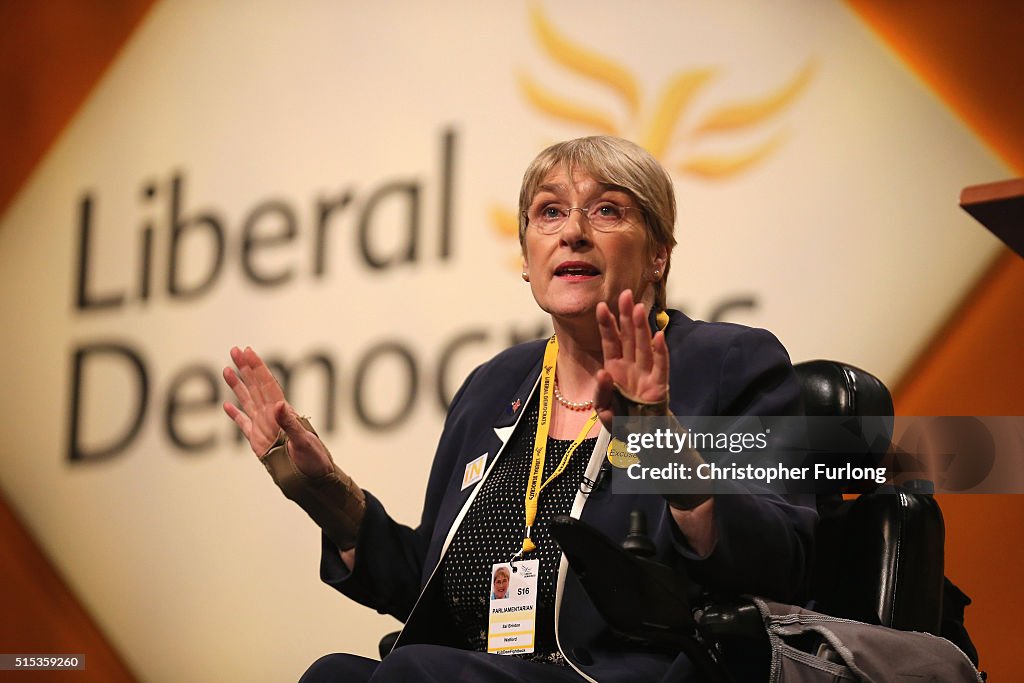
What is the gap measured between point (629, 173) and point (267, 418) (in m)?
0.79

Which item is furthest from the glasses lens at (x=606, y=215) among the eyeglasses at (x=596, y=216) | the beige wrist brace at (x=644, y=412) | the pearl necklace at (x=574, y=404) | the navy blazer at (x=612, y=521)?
the beige wrist brace at (x=644, y=412)

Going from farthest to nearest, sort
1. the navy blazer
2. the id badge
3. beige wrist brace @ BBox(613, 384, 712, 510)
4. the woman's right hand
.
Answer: the woman's right hand, the id badge, the navy blazer, beige wrist brace @ BBox(613, 384, 712, 510)

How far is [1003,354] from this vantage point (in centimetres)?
282

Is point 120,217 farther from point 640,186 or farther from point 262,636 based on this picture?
point 640,186

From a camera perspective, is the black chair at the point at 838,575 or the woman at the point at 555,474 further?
the woman at the point at 555,474

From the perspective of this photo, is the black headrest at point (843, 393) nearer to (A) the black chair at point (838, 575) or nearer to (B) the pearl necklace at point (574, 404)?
(A) the black chair at point (838, 575)

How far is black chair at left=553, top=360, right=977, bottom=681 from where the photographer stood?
5.16 ft

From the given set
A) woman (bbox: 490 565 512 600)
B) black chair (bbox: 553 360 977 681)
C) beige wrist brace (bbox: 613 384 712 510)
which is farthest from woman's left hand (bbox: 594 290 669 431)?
woman (bbox: 490 565 512 600)

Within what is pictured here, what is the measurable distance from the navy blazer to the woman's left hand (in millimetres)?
199

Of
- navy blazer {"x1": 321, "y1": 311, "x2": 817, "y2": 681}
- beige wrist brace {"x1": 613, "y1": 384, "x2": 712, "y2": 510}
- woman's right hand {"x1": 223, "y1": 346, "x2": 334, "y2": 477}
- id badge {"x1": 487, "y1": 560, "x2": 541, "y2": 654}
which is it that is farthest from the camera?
woman's right hand {"x1": 223, "y1": 346, "x2": 334, "y2": 477}

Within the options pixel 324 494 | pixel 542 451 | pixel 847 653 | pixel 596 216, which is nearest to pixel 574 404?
pixel 542 451

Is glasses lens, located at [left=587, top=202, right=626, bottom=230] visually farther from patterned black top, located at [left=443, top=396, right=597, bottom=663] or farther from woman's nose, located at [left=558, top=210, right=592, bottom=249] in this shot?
patterned black top, located at [left=443, top=396, right=597, bottom=663]

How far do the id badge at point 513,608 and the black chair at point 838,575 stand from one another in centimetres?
27

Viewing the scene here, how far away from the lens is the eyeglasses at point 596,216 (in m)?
2.08
